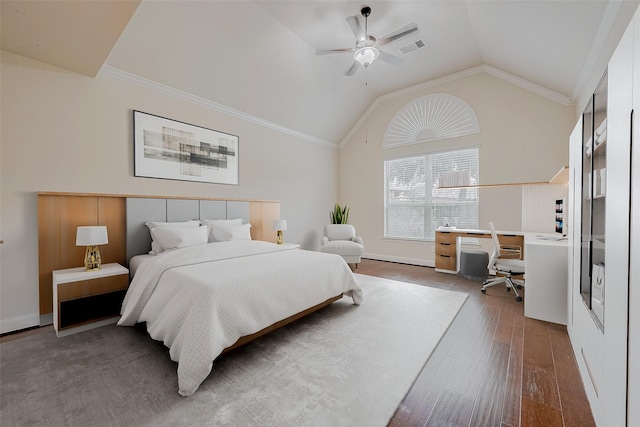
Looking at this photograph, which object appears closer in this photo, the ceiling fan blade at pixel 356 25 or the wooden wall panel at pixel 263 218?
the ceiling fan blade at pixel 356 25

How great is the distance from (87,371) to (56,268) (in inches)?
60.3

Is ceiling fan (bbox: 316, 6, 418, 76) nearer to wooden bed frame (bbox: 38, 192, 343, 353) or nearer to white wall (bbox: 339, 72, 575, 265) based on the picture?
white wall (bbox: 339, 72, 575, 265)

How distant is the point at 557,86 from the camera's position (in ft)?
12.3

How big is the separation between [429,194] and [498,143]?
1474 millimetres

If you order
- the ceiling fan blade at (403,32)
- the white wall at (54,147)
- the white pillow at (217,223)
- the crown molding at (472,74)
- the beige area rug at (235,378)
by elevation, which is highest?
the crown molding at (472,74)

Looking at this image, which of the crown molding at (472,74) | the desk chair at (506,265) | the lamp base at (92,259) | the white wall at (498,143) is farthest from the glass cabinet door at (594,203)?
the lamp base at (92,259)

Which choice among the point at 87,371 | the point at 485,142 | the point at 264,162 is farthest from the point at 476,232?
the point at 87,371

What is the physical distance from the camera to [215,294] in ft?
5.94

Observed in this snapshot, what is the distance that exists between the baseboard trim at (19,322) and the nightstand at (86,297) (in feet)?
1.00

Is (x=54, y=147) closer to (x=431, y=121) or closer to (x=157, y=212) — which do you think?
(x=157, y=212)

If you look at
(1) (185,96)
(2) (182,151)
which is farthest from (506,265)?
(1) (185,96)

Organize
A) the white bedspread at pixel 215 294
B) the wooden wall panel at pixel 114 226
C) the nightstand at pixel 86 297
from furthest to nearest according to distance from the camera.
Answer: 1. the wooden wall panel at pixel 114 226
2. the nightstand at pixel 86 297
3. the white bedspread at pixel 215 294

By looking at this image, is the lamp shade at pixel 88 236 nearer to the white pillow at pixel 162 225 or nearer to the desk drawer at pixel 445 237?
the white pillow at pixel 162 225

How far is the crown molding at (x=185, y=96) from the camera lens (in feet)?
10.3
